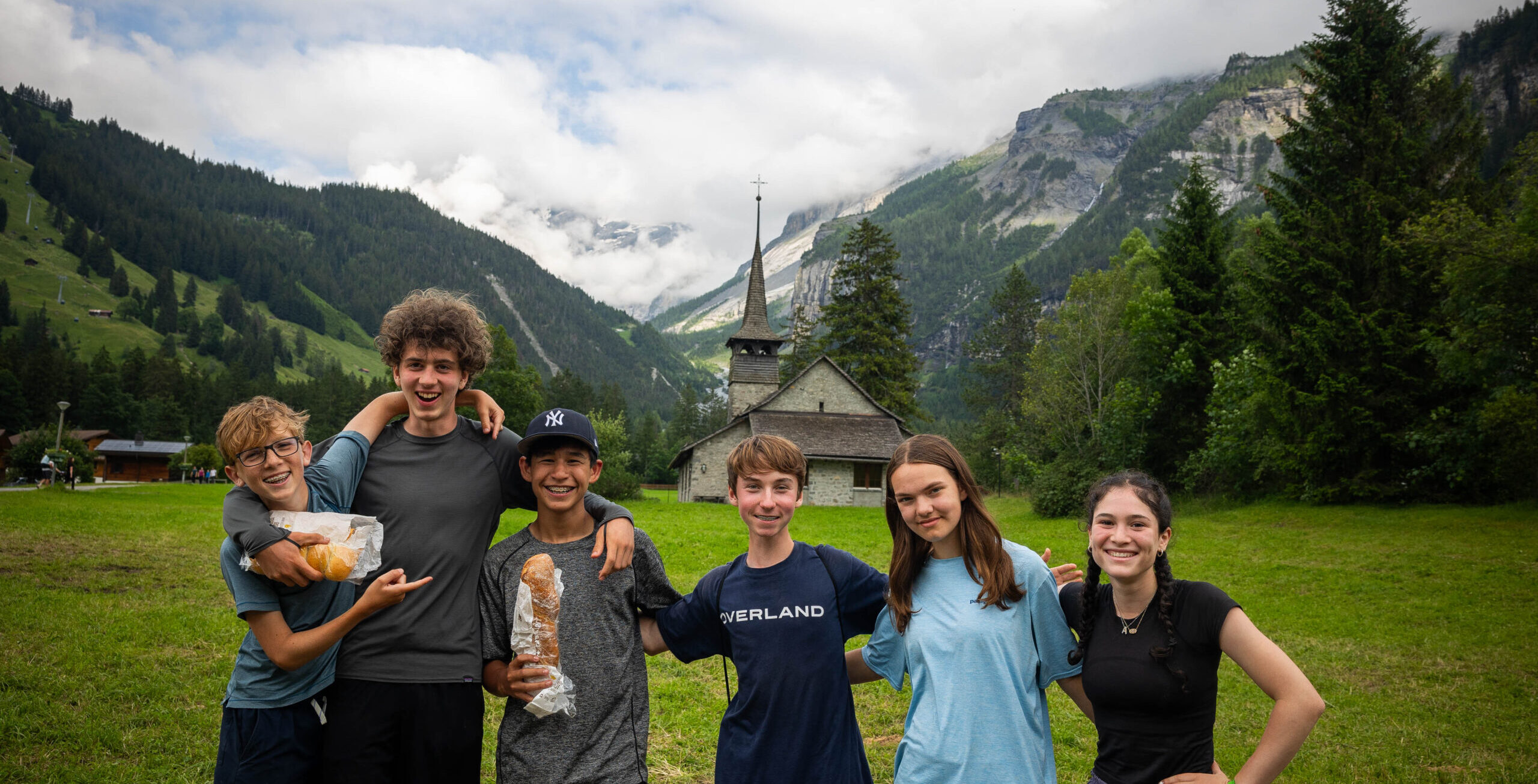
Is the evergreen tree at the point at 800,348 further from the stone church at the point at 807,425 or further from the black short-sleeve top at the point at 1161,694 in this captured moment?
the black short-sleeve top at the point at 1161,694

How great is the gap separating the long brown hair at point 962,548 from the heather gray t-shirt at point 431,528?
115 centimetres

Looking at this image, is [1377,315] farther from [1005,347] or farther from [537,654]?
[1005,347]

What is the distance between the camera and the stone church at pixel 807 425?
1307 inches

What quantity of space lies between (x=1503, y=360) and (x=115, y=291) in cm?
18148

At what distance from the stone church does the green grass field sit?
51.1 feet

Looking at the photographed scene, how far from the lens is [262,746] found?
8.56ft

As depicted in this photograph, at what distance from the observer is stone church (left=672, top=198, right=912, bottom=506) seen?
1307 inches

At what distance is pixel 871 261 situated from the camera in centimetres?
4466

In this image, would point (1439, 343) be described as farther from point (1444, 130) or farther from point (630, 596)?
point (630, 596)

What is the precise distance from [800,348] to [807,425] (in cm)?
1899

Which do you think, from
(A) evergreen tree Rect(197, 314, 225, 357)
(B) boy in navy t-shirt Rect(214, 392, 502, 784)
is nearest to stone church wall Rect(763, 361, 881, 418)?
(B) boy in navy t-shirt Rect(214, 392, 502, 784)

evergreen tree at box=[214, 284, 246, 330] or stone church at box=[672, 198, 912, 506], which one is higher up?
evergreen tree at box=[214, 284, 246, 330]

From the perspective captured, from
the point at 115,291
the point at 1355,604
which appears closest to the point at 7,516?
the point at 1355,604

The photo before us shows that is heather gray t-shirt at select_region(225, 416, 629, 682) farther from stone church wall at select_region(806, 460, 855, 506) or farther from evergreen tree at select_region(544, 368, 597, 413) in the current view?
A: evergreen tree at select_region(544, 368, 597, 413)
